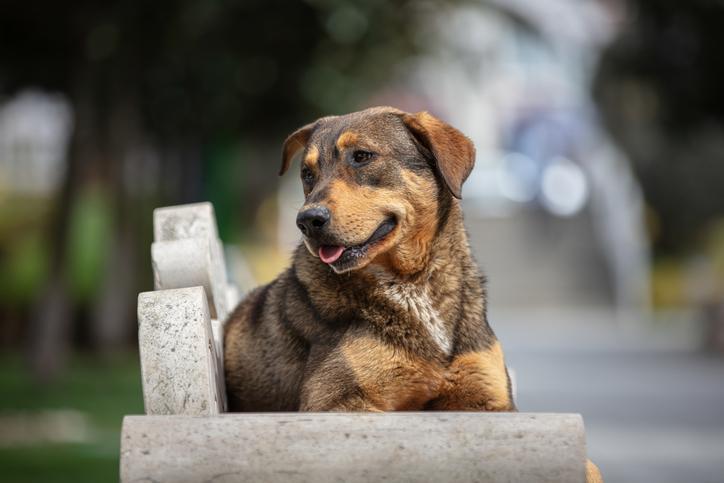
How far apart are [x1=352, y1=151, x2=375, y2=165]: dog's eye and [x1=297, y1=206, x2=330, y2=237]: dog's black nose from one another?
0.35 metres

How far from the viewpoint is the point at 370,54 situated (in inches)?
829

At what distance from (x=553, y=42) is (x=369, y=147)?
33174 mm

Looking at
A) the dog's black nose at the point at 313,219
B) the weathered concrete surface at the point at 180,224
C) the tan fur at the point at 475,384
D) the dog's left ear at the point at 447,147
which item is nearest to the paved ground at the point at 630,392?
the tan fur at the point at 475,384

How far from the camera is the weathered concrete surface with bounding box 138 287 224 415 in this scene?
13.3 ft

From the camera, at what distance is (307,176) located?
4.79 metres

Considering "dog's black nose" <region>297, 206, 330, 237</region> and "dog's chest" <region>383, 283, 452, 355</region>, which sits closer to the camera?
"dog's black nose" <region>297, 206, 330, 237</region>

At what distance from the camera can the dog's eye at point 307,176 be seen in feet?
15.6

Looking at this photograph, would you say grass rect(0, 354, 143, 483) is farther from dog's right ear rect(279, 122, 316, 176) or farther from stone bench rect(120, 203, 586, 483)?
stone bench rect(120, 203, 586, 483)

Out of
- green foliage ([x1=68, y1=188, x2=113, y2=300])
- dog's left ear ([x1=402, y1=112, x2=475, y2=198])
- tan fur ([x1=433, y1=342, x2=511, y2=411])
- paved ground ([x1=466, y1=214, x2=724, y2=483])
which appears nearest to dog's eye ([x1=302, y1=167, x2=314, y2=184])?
dog's left ear ([x1=402, y1=112, x2=475, y2=198])

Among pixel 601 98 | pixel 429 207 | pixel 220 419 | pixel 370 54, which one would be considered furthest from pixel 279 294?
pixel 601 98

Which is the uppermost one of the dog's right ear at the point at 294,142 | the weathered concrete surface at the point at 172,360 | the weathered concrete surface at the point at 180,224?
the dog's right ear at the point at 294,142

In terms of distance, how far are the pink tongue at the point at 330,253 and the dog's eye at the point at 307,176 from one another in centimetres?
42

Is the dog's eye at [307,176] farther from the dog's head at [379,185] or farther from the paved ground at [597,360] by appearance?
the paved ground at [597,360]

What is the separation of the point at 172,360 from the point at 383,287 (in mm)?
888
